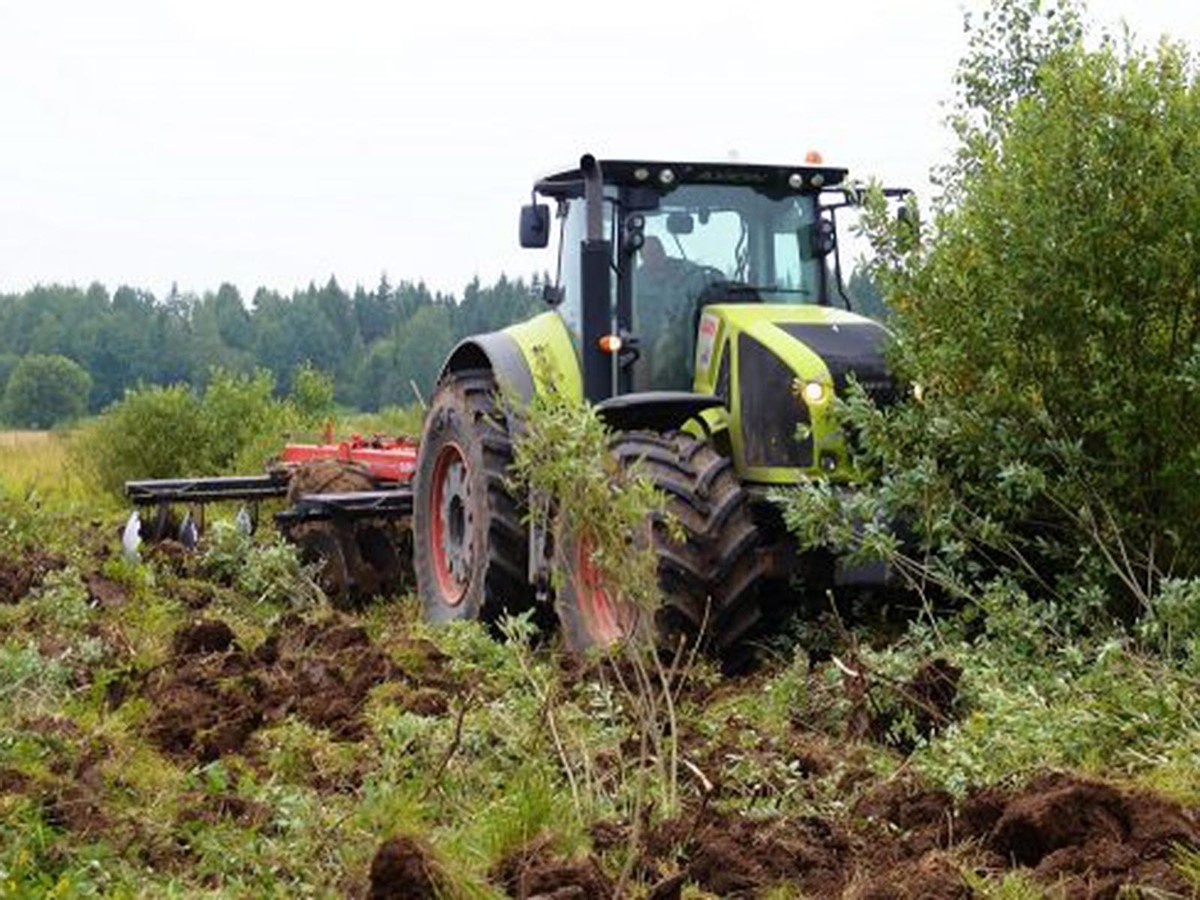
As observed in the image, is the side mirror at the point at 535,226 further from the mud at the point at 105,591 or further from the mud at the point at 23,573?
the mud at the point at 23,573

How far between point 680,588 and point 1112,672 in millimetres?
2048

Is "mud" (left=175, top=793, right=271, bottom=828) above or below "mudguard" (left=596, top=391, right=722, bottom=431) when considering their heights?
below

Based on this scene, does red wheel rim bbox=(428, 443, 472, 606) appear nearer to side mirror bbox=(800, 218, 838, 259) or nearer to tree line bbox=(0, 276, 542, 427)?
side mirror bbox=(800, 218, 838, 259)

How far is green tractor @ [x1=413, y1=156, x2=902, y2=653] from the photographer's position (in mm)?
7820

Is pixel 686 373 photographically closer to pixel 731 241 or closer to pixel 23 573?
pixel 731 241

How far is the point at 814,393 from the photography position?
8219 millimetres

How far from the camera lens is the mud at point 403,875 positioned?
4352 mm

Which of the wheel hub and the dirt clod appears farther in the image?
the wheel hub

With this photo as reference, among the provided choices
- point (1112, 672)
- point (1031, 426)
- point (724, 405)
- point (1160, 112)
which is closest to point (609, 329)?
point (724, 405)

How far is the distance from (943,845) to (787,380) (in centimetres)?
364

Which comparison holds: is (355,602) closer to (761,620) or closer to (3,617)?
(3,617)

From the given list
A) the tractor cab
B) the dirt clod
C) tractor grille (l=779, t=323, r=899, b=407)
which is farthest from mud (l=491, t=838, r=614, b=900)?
the tractor cab

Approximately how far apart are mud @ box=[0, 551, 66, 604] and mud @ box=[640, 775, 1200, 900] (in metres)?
6.90

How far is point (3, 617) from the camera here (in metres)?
9.99
